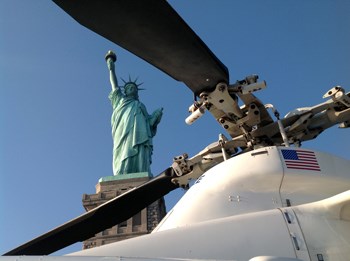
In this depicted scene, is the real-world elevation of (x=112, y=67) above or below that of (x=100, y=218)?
above

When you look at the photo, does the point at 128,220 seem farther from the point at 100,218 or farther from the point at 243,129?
the point at 243,129

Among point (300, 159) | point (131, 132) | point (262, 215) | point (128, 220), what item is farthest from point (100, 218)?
point (131, 132)

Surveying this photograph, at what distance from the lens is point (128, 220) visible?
90.8ft

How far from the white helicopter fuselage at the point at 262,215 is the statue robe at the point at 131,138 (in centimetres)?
2579

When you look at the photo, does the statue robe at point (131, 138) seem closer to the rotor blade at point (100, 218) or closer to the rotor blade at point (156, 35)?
the rotor blade at point (100, 218)

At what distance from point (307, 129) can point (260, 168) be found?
3.28ft

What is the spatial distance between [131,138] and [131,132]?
0.46 meters

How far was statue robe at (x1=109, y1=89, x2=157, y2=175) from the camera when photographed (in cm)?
2941

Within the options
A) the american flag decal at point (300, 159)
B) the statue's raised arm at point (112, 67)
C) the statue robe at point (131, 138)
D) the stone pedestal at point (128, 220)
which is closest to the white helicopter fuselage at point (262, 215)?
the american flag decal at point (300, 159)

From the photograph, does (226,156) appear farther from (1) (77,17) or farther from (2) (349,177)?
(1) (77,17)

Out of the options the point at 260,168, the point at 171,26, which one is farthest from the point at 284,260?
the point at 171,26

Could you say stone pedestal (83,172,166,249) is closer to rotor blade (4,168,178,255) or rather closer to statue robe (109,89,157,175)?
statue robe (109,89,157,175)

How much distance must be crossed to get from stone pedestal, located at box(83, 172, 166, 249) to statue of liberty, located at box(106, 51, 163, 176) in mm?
1298

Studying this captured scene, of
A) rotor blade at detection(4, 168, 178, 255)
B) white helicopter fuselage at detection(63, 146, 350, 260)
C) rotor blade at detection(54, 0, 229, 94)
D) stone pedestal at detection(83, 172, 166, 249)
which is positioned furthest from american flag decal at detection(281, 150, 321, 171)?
stone pedestal at detection(83, 172, 166, 249)
